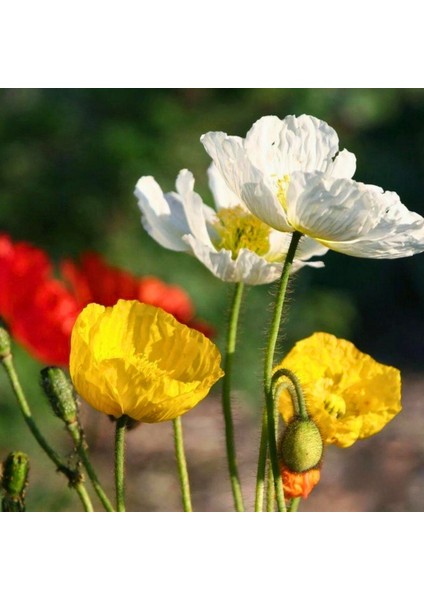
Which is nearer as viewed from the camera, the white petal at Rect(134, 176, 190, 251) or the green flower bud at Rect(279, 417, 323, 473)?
the green flower bud at Rect(279, 417, 323, 473)

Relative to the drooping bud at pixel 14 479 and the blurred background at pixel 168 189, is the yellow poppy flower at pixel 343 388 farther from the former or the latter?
the blurred background at pixel 168 189

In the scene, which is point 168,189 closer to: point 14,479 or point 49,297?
point 49,297

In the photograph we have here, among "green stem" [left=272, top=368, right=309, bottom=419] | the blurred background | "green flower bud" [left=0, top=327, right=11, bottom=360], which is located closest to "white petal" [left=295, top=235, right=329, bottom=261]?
"green stem" [left=272, top=368, right=309, bottom=419]

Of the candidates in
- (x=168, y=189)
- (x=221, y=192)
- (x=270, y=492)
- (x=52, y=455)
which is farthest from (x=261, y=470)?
(x=168, y=189)

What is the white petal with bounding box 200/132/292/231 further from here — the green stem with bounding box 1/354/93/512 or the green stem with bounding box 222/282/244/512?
the green stem with bounding box 1/354/93/512

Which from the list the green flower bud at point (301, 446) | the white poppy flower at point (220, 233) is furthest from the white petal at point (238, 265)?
the green flower bud at point (301, 446)

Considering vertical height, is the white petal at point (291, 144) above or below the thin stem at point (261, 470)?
above
